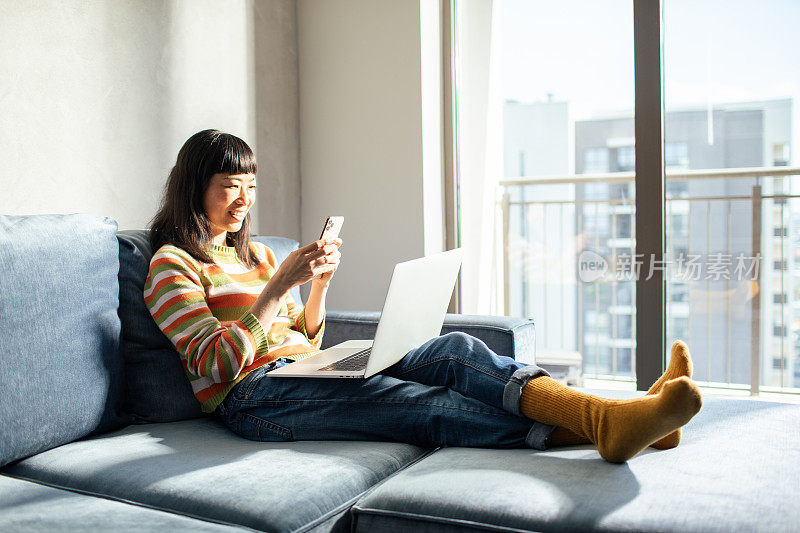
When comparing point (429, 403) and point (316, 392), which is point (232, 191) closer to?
point (316, 392)

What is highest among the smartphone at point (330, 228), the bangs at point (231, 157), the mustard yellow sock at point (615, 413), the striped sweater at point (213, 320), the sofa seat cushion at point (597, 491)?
the bangs at point (231, 157)

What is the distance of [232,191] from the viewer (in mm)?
1732

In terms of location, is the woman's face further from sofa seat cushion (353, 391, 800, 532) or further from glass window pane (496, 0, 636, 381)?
glass window pane (496, 0, 636, 381)

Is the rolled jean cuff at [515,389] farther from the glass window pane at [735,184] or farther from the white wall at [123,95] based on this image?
the glass window pane at [735,184]

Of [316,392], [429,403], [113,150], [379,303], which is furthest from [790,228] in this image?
[113,150]

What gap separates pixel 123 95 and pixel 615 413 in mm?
1703

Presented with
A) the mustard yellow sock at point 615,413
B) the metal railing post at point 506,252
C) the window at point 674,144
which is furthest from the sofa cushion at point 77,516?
the metal railing post at point 506,252

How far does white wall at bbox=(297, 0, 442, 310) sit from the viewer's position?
2848 millimetres

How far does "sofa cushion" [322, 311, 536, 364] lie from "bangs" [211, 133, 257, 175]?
591 millimetres

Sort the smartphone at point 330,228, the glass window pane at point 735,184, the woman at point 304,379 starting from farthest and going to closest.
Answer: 1. the glass window pane at point 735,184
2. the smartphone at point 330,228
3. the woman at point 304,379

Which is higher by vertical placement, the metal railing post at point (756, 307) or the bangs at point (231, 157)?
the bangs at point (231, 157)

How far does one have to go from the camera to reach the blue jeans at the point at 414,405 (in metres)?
1.40

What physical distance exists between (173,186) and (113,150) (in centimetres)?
48

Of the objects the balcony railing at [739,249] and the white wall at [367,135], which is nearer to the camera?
the balcony railing at [739,249]
